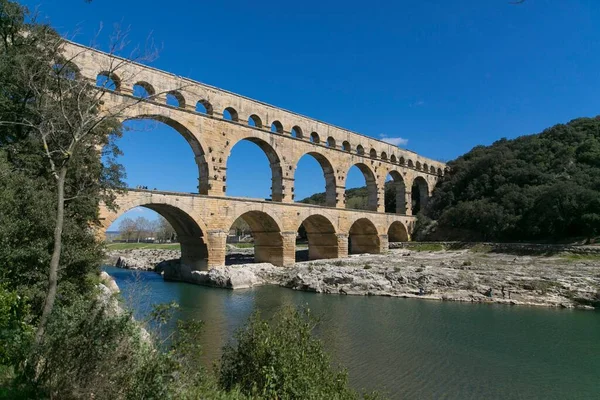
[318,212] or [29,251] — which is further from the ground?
[318,212]

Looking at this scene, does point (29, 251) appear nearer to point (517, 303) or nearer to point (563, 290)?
point (517, 303)

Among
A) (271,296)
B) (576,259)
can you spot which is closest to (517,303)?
(576,259)

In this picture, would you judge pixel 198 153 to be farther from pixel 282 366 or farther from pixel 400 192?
pixel 400 192

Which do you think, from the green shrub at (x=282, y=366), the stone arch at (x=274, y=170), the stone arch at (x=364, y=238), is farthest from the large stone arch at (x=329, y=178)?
the green shrub at (x=282, y=366)

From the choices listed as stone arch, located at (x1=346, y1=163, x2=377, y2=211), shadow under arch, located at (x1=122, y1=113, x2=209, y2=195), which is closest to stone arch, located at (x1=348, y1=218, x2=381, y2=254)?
stone arch, located at (x1=346, y1=163, x2=377, y2=211)

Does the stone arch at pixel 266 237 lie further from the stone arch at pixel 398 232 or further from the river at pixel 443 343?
the stone arch at pixel 398 232

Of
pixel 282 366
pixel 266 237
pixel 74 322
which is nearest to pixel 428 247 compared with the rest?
pixel 266 237

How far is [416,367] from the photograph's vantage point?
7762 millimetres

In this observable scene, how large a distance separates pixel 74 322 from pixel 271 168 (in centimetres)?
2009

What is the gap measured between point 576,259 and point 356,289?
1153cm

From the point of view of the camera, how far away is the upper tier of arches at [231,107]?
16.3 m

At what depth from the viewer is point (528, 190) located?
2816 cm

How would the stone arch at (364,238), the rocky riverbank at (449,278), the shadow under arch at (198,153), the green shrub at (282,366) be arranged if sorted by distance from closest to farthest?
the green shrub at (282,366), the rocky riverbank at (449,278), the shadow under arch at (198,153), the stone arch at (364,238)

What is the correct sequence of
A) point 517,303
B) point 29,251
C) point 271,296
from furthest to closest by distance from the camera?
point 271,296, point 517,303, point 29,251
